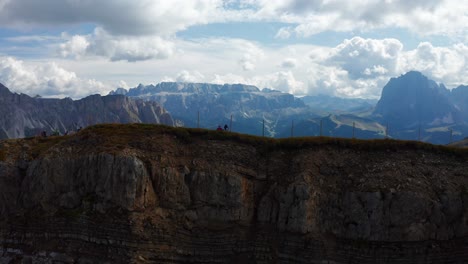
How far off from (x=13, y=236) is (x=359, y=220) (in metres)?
49.1

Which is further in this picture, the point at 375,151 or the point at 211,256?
the point at 375,151

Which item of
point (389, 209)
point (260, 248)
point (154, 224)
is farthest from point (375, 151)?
point (154, 224)

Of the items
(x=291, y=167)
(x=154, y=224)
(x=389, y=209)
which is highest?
(x=291, y=167)

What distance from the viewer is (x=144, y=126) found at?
7356 cm

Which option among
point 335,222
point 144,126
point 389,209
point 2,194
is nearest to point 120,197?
point 144,126

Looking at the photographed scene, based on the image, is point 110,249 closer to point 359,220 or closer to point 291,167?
point 291,167

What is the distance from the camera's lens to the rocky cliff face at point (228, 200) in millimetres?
59219

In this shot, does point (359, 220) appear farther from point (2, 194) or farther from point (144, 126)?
point (2, 194)

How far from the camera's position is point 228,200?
64250 millimetres

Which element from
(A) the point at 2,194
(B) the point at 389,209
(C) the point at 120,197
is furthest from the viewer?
(A) the point at 2,194

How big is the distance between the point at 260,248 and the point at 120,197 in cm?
2107

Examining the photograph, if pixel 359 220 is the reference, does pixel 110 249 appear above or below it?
below

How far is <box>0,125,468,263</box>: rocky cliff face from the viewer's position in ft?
194

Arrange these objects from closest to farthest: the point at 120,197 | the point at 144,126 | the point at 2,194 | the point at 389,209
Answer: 1. the point at 389,209
2. the point at 120,197
3. the point at 2,194
4. the point at 144,126
